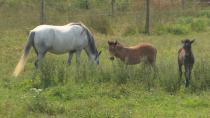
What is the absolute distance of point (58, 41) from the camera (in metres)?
13.3

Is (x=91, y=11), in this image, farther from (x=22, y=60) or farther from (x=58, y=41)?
(x=22, y=60)

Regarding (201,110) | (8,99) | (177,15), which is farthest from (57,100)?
(177,15)

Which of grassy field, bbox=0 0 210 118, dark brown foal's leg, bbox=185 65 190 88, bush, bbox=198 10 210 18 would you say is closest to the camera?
grassy field, bbox=0 0 210 118

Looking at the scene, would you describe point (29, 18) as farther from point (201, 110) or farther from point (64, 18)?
point (201, 110)

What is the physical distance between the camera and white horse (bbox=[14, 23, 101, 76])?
1275cm

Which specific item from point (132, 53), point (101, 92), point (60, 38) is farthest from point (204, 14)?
point (101, 92)

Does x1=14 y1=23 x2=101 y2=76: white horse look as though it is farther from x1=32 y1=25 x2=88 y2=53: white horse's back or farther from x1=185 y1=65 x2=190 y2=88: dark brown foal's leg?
x1=185 y1=65 x2=190 y2=88: dark brown foal's leg

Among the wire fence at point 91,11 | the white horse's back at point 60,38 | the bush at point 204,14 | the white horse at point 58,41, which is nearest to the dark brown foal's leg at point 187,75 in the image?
the white horse at point 58,41

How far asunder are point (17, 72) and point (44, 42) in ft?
3.38

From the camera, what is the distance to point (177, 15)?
2730 centimetres

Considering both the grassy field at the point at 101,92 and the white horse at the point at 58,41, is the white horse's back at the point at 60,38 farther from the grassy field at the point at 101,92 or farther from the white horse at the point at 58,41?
the grassy field at the point at 101,92

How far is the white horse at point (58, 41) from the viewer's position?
41.8 ft

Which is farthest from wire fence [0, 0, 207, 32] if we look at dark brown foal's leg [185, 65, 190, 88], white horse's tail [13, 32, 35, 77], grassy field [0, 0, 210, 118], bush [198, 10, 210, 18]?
dark brown foal's leg [185, 65, 190, 88]

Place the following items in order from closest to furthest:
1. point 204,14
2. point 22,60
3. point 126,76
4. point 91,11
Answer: point 126,76 → point 22,60 → point 91,11 → point 204,14
